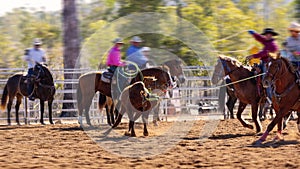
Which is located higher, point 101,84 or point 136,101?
point 101,84

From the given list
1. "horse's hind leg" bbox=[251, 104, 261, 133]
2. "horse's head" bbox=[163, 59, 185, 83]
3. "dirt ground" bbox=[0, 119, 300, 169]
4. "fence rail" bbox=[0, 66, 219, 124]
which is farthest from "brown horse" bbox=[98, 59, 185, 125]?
"fence rail" bbox=[0, 66, 219, 124]

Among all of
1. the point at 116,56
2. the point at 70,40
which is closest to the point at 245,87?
the point at 116,56

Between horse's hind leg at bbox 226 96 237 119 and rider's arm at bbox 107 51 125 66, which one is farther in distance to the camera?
horse's hind leg at bbox 226 96 237 119

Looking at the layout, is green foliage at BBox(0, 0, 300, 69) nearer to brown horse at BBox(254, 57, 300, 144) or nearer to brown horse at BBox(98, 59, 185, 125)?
brown horse at BBox(98, 59, 185, 125)

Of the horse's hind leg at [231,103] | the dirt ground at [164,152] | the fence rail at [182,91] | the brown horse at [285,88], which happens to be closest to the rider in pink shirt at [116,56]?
the dirt ground at [164,152]

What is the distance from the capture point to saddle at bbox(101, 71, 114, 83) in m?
15.1

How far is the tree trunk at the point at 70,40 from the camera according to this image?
62.8 ft

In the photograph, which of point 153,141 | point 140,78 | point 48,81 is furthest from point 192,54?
point 153,141

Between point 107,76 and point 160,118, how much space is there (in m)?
4.62

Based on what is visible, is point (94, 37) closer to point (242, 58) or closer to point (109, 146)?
point (242, 58)

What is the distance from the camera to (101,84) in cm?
1564

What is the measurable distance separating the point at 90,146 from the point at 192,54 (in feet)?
32.9

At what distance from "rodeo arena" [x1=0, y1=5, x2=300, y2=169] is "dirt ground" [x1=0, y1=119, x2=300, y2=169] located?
1 cm

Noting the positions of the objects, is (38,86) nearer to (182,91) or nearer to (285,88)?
(182,91)
